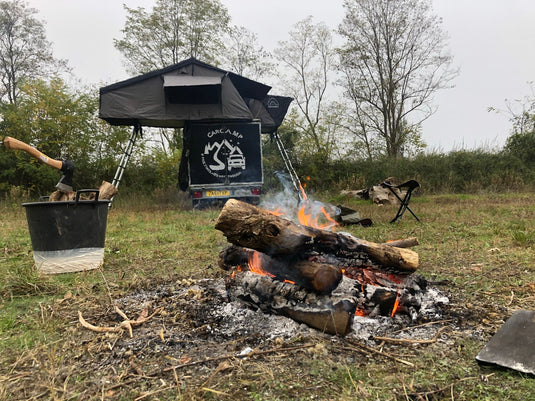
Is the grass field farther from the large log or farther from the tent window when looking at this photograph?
the tent window

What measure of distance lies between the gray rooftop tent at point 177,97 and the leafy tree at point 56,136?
15.1ft

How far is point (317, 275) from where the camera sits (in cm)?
214

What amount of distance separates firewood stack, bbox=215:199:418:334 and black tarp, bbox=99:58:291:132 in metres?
7.45

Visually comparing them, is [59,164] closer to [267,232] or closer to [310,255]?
[267,232]

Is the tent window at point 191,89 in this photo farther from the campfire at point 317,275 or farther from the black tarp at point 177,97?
the campfire at point 317,275

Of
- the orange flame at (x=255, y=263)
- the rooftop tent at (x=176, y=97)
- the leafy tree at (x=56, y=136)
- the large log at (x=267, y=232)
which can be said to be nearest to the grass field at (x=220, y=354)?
the orange flame at (x=255, y=263)

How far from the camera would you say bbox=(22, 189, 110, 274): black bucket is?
3.43 metres

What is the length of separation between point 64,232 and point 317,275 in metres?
2.67

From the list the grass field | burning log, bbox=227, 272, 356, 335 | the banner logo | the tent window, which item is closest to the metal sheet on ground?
the grass field

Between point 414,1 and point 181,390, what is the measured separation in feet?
72.9

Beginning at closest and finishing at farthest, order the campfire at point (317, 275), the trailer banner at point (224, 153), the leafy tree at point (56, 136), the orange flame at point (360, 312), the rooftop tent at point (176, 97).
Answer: the campfire at point (317, 275), the orange flame at point (360, 312), the rooftop tent at point (176, 97), the trailer banner at point (224, 153), the leafy tree at point (56, 136)

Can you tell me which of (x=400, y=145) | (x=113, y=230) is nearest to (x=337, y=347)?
(x=113, y=230)

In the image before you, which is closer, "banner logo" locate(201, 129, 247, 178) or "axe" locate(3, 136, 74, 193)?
"axe" locate(3, 136, 74, 193)

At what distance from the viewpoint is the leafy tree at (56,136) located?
1316 centimetres
